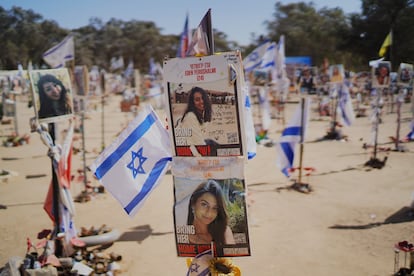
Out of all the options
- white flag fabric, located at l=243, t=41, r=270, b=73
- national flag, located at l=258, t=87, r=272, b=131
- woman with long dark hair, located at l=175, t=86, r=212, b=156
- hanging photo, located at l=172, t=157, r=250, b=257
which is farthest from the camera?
national flag, located at l=258, t=87, r=272, b=131

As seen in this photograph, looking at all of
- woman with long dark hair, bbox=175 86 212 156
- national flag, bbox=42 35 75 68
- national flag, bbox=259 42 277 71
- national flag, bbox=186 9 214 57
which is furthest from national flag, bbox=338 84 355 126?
woman with long dark hair, bbox=175 86 212 156

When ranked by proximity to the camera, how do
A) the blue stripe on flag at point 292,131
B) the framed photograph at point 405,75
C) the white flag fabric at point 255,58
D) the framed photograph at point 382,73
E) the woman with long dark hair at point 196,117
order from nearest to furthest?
Answer: the woman with long dark hair at point 196,117
the blue stripe on flag at point 292,131
the framed photograph at point 405,75
the framed photograph at point 382,73
the white flag fabric at point 255,58

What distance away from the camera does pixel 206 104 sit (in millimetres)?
3807

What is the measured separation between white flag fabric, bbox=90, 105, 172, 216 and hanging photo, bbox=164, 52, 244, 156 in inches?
13.8

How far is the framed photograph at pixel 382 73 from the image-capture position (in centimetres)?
1206

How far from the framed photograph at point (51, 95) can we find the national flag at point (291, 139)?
5.25m

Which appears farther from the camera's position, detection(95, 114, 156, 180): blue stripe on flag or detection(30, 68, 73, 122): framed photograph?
detection(30, 68, 73, 122): framed photograph

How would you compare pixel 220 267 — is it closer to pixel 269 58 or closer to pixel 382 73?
pixel 382 73

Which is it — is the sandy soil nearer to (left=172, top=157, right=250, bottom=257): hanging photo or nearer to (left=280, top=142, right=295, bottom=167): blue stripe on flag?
(left=280, top=142, right=295, bottom=167): blue stripe on flag

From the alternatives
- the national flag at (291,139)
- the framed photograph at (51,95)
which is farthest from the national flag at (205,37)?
the national flag at (291,139)

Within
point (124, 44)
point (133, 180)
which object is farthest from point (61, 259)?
point (124, 44)

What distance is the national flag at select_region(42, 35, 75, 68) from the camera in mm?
12938

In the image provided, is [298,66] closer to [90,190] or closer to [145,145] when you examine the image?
[90,190]

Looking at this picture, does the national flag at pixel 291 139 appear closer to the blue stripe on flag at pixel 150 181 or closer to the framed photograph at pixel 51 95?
the framed photograph at pixel 51 95
